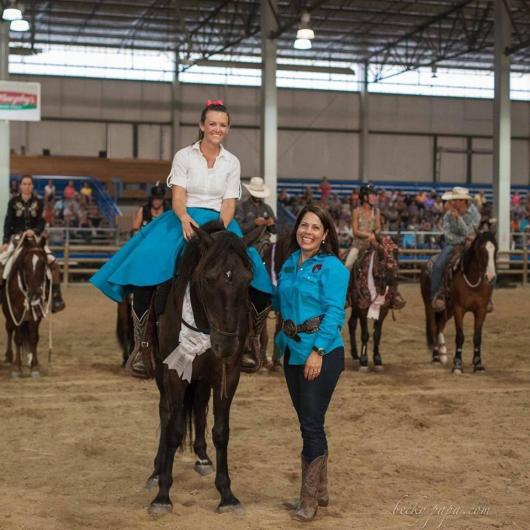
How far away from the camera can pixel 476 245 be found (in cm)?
1035

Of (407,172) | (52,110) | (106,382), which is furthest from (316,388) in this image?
(407,172)

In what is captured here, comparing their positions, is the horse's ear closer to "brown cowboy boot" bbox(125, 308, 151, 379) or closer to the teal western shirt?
the teal western shirt

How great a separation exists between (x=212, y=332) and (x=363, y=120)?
35028 mm

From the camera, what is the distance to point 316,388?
4887 mm

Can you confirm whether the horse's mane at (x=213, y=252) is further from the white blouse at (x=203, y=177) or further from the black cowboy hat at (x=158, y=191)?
the black cowboy hat at (x=158, y=191)

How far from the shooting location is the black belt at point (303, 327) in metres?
4.88

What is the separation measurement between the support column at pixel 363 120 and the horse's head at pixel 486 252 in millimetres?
28623

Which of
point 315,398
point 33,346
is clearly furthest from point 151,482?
point 33,346

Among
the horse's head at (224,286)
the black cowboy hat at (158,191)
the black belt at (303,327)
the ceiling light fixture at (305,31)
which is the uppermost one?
the ceiling light fixture at (305,31)

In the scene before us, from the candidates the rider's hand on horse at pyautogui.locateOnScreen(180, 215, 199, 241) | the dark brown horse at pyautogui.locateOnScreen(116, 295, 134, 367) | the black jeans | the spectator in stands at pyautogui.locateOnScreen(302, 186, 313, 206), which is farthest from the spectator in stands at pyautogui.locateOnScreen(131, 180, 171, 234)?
the spectator in stands at pyautogui.locateOnScreen(302, 186, 313, 206)

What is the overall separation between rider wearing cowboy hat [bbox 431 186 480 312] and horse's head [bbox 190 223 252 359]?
627 cm

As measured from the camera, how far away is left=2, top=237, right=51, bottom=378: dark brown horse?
31.9ft

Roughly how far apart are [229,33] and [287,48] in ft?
22.2

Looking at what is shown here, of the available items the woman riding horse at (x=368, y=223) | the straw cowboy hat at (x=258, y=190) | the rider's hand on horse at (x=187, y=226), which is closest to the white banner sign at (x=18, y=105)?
the straw cowboy hat at (x=258, y=190)
